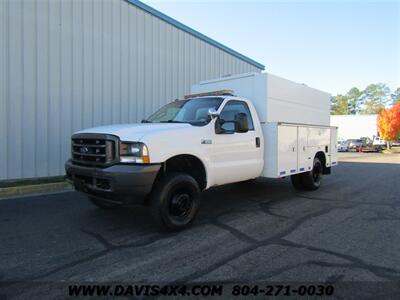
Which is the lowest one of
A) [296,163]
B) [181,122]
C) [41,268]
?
[41,268]

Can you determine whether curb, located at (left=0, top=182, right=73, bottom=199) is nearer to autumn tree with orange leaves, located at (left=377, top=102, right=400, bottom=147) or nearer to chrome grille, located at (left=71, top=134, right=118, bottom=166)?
chrome grille, located at (left=71, top=134, right=118, bottom=166)

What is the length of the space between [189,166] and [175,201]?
0.74 meters

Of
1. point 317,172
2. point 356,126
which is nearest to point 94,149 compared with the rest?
point 317,172

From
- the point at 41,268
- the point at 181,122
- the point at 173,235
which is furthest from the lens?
the point at 181,122

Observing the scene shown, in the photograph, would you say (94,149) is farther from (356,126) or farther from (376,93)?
(376,93)

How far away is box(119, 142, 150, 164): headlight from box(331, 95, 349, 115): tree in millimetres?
116948

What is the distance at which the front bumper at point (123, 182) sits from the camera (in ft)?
14.6

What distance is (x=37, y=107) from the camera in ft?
31.5

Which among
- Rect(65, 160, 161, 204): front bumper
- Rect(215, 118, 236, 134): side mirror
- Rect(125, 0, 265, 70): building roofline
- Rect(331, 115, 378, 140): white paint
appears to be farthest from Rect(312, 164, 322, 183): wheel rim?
Rect(331, 115, 378, 140): white paint

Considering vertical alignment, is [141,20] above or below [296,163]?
above

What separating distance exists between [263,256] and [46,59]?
8.76 metres

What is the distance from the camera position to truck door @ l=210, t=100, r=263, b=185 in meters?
5.70

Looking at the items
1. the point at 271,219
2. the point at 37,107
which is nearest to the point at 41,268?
the point at 271,219

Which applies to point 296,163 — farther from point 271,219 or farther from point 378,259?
point 378,259
